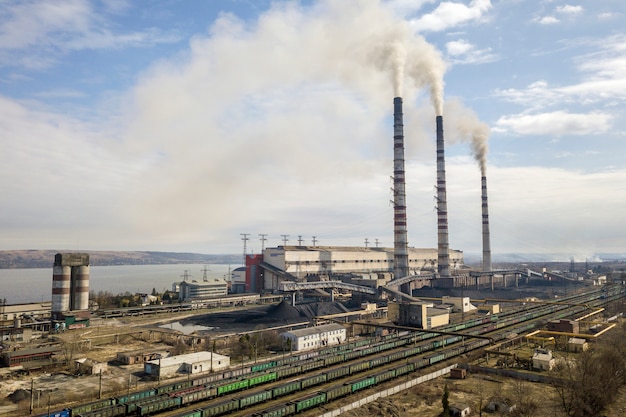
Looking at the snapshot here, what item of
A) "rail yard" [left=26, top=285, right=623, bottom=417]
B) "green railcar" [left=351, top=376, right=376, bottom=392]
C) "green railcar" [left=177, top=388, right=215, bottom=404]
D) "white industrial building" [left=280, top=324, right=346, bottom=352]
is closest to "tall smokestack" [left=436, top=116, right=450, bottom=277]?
"rail yard" [left=26, top=285, right=623, bottom=417]

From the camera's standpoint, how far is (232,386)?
1303 inches

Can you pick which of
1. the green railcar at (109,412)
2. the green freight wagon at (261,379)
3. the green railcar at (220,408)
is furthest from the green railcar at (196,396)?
the green railcar at (109,412)

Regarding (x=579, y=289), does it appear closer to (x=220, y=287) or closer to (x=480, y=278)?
Result: (x=480, y=278)

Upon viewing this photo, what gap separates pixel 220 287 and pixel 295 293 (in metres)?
18.3

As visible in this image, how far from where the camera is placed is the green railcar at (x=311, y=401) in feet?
95.2

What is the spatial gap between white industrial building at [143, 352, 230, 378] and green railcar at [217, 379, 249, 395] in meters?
7.53

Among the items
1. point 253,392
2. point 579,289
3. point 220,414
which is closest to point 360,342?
point 253,392

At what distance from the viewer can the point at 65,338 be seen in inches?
2066

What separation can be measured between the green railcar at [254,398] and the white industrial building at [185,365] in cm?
1086

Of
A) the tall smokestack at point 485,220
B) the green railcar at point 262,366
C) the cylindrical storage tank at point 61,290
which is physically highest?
the tall smokestack at point 485,220

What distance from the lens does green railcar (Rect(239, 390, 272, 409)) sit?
29672mm

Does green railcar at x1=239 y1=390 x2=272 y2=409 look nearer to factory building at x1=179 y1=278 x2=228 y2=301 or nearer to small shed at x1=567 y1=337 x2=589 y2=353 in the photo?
small shed at x1=567 y1=337 x2=589 y2=353

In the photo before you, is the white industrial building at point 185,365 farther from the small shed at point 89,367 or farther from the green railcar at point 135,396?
the green railcar at point 135,396

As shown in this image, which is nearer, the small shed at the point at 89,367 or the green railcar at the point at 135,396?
the green railcar at the point at 135,396
